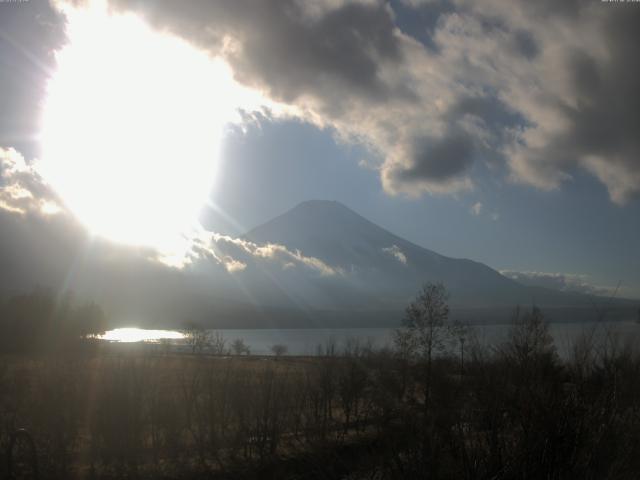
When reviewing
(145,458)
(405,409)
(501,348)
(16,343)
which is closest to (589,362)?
(501,348)

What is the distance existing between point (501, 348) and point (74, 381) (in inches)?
705

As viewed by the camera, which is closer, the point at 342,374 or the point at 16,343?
the point at 342,374

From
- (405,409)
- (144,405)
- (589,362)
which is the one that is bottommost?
(144,405)

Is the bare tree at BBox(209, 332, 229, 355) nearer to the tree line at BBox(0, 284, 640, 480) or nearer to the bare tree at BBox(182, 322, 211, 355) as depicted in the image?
the bare tree at BBox(182, 322, 211, 355)

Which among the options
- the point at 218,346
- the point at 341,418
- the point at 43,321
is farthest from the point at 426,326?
the point at 43,321

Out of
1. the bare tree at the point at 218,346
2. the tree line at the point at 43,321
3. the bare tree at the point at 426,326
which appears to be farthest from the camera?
the bare tree at the point at 218,346

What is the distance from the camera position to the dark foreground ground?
15.4 feet

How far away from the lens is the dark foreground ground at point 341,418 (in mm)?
4688

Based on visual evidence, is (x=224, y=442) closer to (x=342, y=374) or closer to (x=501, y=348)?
(x=342, y=374)

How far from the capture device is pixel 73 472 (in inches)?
653

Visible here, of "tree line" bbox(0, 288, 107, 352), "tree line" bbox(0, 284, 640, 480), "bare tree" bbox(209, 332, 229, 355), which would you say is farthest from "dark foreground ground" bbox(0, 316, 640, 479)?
"tree line" bbox(0, 288, 107, 352)

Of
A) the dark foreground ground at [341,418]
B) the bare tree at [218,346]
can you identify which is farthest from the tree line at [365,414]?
the bare tree at [218,346]

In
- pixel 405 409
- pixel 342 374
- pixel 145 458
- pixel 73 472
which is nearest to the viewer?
pixel 405 409

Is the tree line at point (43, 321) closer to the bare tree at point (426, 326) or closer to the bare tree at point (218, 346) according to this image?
the bare tree at point (218, 346)
